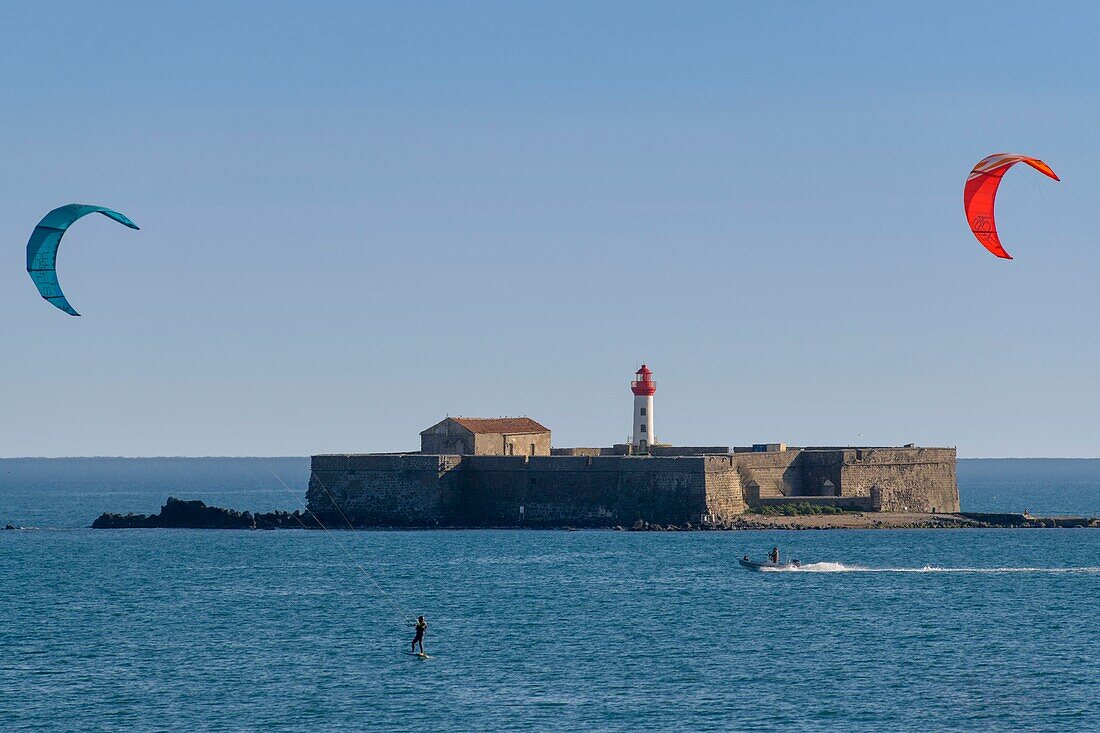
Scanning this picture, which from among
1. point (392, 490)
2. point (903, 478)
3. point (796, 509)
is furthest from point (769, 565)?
point (903, 478)

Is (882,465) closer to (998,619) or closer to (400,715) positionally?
(998,619)

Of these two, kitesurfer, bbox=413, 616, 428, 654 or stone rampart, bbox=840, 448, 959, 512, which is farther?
stone rampart, bbox=840, 448, 959, 512

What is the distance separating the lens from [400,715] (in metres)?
29.3

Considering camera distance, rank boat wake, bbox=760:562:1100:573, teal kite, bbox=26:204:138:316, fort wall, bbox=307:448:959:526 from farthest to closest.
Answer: fort wall, bbox=307:448:959:526, boat wake, bbox=760:562:1100:573, teal kite, bbox=26:204:138:316

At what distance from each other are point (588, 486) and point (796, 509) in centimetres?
854

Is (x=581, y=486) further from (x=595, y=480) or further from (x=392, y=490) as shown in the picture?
(x=392, y=490)

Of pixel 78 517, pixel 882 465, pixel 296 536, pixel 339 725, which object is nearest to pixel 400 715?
pixel 339 725

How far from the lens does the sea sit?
97.5 ft

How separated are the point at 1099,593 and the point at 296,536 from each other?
31.8 metres

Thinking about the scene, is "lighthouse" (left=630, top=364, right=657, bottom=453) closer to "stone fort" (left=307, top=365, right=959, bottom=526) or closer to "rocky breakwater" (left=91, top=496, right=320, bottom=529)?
"stone fort" (left=307, top=365, right=959, bottom=526)

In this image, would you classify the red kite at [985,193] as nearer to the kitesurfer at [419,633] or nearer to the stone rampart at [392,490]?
the kitesurfer at [419,633]

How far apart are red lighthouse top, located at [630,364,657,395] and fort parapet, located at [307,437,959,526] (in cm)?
279

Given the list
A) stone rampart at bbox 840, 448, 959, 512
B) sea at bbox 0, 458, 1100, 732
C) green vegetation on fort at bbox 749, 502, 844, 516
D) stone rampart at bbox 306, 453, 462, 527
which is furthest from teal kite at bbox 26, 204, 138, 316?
stone rampart at bbox 840, 448, 959, 512

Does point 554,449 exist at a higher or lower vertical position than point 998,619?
higher
